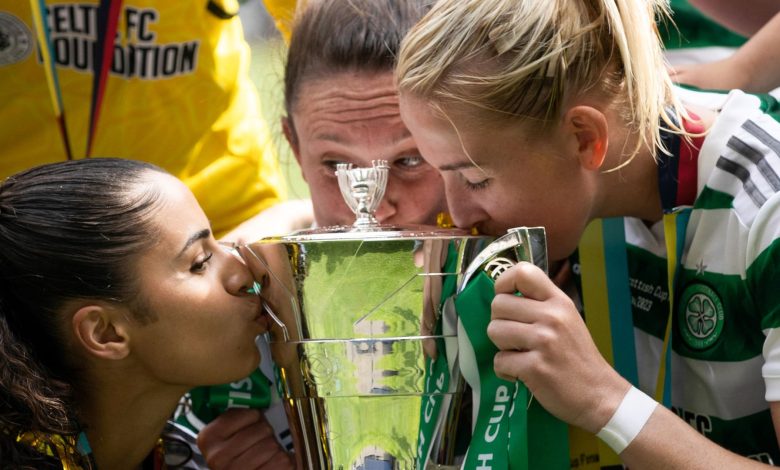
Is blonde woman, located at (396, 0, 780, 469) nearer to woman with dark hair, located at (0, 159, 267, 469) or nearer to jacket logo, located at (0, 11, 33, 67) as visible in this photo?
woman with dark hair, located at (0, 159, 267, 469)

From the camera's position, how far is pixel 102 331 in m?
1.78

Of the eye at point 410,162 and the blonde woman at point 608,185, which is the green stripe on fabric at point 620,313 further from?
the eye at point 410,162

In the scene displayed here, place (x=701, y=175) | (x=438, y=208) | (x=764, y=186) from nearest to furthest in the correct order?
(x=764, y=186) → (x=701, y=175) → (x=438, y=208)

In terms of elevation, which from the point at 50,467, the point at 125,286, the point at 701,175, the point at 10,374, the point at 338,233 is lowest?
the point at 50,467

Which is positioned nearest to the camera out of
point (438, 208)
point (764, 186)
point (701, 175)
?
point (764, 186)

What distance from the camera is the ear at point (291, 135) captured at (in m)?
2.23

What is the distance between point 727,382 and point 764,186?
0.33 metres

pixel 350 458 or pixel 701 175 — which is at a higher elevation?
pixel 701 175

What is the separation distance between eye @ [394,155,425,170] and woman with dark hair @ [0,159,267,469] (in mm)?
391

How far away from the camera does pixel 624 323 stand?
1883 millimetres

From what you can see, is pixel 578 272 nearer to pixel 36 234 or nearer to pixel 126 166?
pixel 126 166

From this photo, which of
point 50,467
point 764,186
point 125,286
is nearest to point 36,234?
point 125,286

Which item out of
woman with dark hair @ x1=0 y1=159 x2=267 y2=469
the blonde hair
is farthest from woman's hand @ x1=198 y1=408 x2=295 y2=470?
the blonde hair

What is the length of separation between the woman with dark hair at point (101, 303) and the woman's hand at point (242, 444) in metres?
0.15
